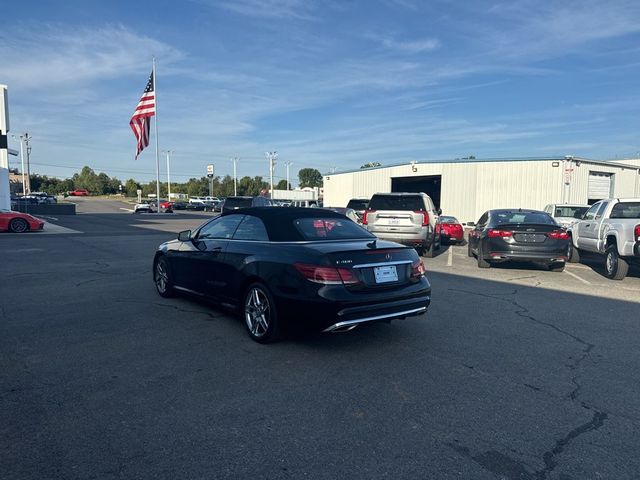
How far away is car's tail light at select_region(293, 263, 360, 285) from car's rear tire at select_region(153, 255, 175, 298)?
333 centimetres

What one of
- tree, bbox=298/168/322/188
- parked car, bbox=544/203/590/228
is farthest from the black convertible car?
tree, bbox=298/168/322/188

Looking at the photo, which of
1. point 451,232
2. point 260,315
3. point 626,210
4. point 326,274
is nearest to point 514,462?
point 326,274

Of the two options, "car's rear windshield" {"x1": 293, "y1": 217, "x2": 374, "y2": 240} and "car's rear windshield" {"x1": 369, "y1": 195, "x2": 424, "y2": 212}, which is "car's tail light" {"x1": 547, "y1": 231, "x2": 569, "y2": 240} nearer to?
"car's rear windshield" {"x1": 369, "y1": 195, "x2": 424, "y2": 212}

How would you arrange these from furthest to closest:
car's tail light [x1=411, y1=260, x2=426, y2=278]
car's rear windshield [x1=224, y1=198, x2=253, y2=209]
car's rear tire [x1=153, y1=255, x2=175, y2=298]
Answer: car's rear windshield [x1=224, y1=198, x2=253, y2=209] → car's rear tire [x1=153, y1=255, x2=175, y2=298] → car's tail light [x1=411, y1=260, x2=426, y2=278]

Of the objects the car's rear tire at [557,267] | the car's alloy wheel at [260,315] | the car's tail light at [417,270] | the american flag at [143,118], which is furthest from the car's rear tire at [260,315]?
the american flag at [143,118]

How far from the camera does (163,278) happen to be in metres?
7.58

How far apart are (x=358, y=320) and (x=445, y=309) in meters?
2.78

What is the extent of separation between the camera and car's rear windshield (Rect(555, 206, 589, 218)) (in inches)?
684

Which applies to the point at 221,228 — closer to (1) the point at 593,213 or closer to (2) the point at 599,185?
(1) the point at 593,213

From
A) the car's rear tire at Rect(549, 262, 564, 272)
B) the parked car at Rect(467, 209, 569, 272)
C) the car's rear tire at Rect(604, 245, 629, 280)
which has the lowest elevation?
the car's rear tire at Rect(549, 262, 564, 272)

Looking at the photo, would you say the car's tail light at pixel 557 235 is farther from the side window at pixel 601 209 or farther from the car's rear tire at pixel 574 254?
the car's rear tire at pixel 574 254

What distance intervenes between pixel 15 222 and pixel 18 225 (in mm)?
171

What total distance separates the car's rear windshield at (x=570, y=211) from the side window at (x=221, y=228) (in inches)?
586

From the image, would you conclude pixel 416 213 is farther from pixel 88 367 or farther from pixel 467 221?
pixel 467 221
